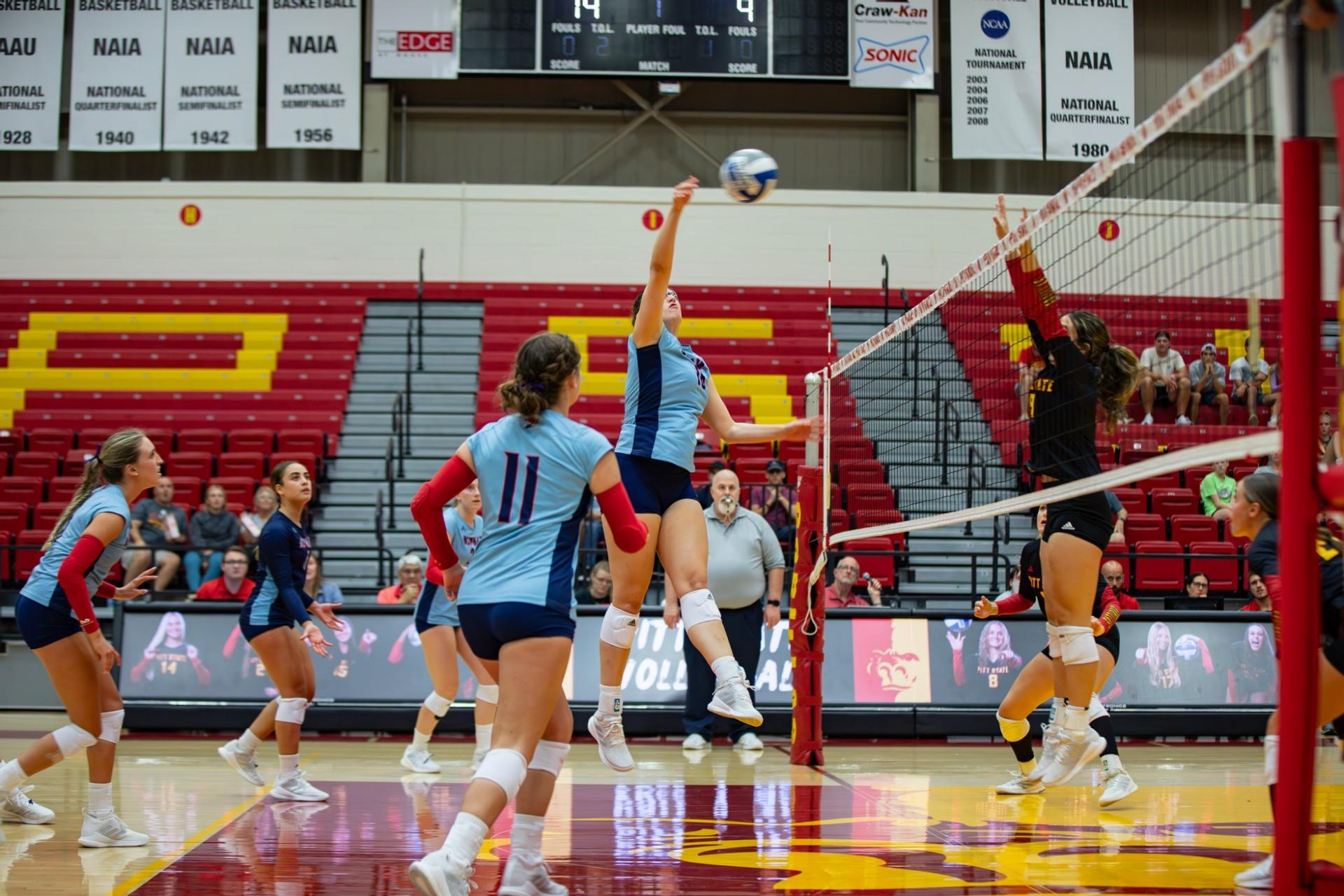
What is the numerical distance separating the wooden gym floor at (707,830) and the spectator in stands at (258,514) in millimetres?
3717

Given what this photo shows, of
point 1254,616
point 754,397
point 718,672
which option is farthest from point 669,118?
point 718,672

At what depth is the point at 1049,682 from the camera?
670cm

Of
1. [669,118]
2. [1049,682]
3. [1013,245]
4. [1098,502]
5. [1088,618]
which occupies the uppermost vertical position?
[669,118]

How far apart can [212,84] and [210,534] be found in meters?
9.22

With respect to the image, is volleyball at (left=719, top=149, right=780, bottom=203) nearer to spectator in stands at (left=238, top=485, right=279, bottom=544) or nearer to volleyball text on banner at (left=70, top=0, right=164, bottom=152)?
spectator in stands at (left=238, top=485, right=279, bottom=544)

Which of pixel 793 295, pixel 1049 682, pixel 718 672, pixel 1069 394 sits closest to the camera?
pixel 718 672

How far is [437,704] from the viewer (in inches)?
313

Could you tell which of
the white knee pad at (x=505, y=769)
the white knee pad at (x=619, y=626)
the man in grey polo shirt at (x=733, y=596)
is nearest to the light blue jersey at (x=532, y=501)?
the white knee pad at (x=505, y=769)

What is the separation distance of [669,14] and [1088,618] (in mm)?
13347

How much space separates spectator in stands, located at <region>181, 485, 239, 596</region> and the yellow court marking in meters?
5.48

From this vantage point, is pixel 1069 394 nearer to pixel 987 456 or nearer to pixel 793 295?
pixel 987 456

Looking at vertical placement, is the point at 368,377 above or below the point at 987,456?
above

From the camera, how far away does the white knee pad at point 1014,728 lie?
266 inches

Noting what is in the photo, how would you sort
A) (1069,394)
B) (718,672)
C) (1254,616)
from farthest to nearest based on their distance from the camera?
1. (1254,616)
2. (1069,394)
3. (718,672)
